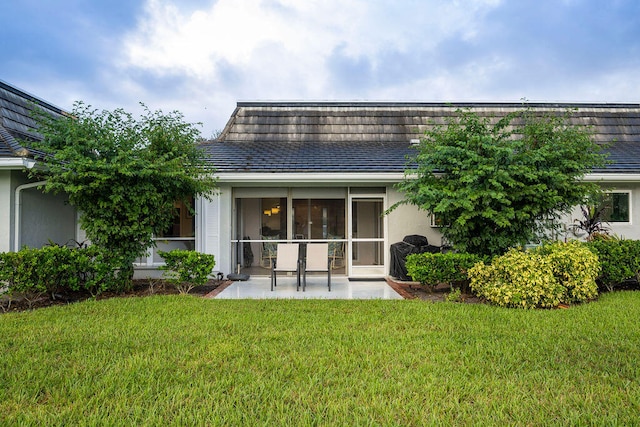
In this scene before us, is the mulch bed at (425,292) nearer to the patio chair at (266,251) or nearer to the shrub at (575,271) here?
the shrub at (575,271)

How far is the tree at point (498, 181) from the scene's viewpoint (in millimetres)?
7102

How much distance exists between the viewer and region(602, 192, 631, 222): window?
Answer: 400 inches

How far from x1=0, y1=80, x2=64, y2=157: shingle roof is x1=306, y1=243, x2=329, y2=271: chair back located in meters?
6.39

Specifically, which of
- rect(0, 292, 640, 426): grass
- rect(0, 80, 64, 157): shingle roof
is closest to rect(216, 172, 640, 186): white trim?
rect(0, 292, 640, 426): grass

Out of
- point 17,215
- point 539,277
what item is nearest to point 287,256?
point 539,277

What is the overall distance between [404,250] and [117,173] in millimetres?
6668

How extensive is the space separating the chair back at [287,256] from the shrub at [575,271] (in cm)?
518

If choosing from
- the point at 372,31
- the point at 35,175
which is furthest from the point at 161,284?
the point at 372,31

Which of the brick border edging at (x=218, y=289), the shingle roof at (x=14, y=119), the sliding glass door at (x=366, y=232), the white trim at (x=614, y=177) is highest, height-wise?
the shingle roof at (x=14, y=119)

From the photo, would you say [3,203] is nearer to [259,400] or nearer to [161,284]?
[161,284]

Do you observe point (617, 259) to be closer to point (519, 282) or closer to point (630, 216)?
point (519, 282)

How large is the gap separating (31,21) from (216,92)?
1362 cm

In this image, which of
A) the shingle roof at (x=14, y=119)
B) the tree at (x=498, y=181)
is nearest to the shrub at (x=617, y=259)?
the tree at (x=498, y=181)

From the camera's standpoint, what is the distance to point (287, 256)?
28.5ft
